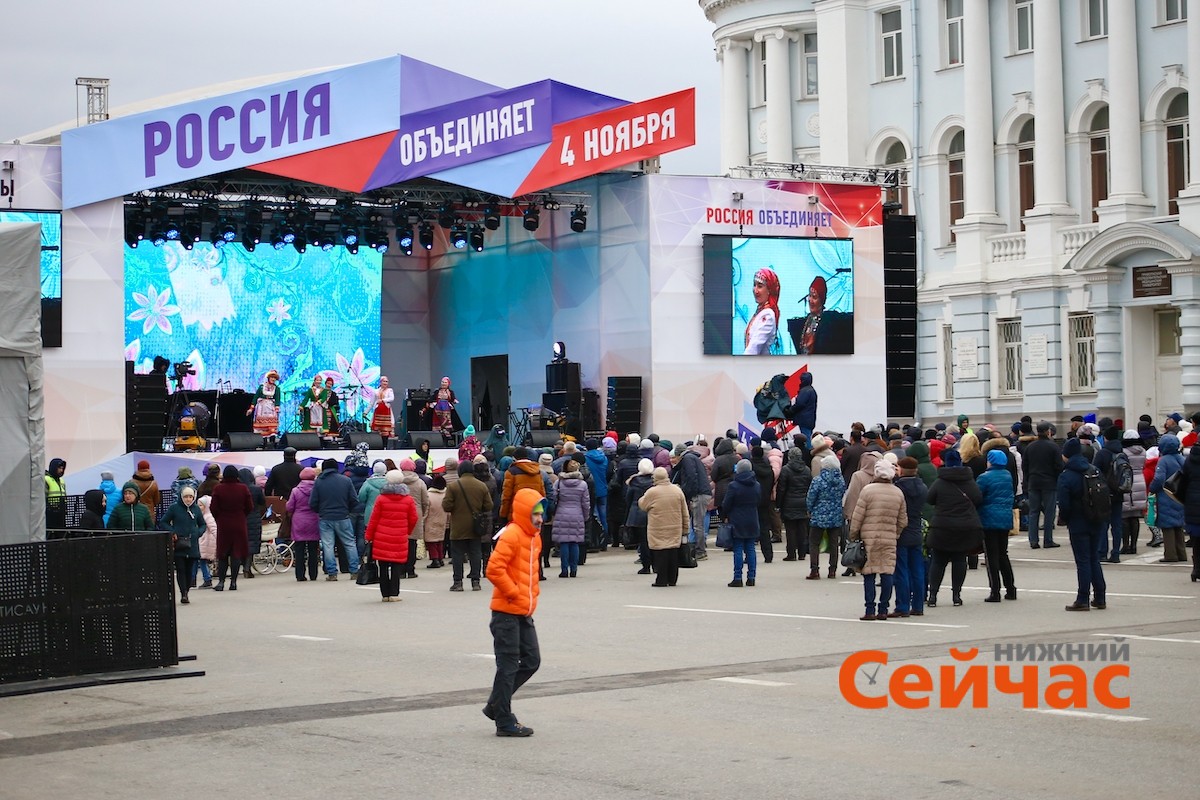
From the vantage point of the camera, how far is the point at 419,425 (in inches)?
1458

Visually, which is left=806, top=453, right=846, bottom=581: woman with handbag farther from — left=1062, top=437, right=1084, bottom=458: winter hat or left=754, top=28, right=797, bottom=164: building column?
left=754, top=28, right=797, bottom=164: building column

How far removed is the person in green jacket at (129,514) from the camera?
19.4m

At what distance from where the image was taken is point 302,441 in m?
31.0

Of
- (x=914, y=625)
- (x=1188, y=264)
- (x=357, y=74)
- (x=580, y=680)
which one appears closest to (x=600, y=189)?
(x=357, y=74)

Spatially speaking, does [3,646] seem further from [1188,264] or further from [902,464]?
[1188,264]

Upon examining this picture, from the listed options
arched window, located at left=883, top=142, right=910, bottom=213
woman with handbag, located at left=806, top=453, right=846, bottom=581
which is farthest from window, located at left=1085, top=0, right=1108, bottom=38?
woman with handbag, located at left=806, top=453, right=846, bottom=581

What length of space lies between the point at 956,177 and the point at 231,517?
31211 mm

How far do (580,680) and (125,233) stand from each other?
21.8 meters

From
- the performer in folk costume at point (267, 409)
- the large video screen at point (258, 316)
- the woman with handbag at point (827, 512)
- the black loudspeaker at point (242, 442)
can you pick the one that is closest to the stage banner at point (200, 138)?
the black loudspeaker at point (242, 442)

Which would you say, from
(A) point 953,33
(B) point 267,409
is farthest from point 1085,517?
(A) point 953,33

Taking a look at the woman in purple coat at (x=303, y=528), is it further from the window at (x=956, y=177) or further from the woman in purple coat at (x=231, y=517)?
the window at (x=956, y=177)

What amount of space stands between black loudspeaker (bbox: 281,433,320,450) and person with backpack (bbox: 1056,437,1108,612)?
1759 cm

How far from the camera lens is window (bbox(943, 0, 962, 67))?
46.9 meters

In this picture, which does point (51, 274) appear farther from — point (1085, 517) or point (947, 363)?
point (947, 363)
